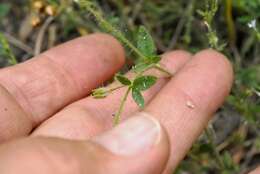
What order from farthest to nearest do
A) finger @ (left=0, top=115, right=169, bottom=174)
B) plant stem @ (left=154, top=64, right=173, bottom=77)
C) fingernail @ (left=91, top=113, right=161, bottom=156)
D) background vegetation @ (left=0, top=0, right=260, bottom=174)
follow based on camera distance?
background vegetation @ (left=0, top=0, right=260, bottom=174) < plant stem @ (left=154, top=64, right=173, bottom=77) < fingernail @ (left=91, top=113, right=161, bottom=156) < finger @ (left=0, top=115, right=169, bottom=174)

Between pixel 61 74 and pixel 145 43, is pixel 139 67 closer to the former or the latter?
pixel 145 43

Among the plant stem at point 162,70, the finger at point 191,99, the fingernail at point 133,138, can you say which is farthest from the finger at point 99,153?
the plant stem at point 162,70

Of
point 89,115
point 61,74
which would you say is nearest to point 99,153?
point 89,115

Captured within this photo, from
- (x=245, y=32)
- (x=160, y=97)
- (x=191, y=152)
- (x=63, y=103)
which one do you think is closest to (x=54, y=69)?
(x=63, y=103)

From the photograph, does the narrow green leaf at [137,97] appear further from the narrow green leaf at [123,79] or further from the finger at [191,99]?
the finger at [191,99]

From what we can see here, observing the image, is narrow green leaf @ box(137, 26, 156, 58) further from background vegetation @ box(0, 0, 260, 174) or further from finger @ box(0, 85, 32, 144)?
finger @ box(0, 85, 32, 144)

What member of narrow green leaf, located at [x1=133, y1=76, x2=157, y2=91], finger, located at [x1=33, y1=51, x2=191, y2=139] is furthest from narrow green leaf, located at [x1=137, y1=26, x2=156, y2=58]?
finger, located at [x1=33, y1=51, x2=191, y2=139]

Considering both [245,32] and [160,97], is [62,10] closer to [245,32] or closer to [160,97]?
[160,97]
